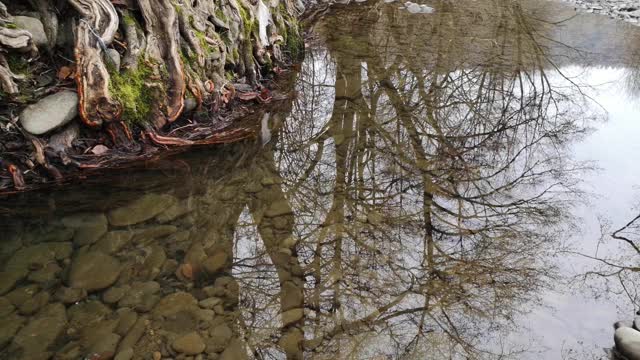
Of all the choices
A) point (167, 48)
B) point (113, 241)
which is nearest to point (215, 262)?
point (113, 241)

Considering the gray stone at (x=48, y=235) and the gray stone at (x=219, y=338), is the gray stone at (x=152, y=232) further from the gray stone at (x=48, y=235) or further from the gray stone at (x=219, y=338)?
the gray stone at (x=219, y=338)

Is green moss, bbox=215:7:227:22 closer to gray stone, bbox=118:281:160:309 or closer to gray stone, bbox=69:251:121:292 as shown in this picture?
gray stone, bbox=69:251:121:292

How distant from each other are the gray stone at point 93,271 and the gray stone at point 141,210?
45cm

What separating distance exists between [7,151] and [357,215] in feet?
10.7

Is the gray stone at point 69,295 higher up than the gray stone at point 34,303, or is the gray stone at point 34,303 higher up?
the gray stone at point 34,303

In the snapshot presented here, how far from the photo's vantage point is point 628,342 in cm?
286

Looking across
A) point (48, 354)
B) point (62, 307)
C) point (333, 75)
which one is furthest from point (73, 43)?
point (333, 75)

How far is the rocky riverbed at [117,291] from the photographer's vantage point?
2762mm

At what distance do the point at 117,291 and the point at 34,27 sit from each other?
2802 millimetres

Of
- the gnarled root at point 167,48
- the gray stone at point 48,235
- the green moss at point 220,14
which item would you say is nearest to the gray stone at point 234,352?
the gray stone at point 48,235

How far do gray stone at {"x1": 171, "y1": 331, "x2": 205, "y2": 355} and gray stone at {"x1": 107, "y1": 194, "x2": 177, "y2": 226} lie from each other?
1.37 meters

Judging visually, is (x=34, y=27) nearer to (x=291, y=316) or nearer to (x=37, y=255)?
(x=37, y=255)

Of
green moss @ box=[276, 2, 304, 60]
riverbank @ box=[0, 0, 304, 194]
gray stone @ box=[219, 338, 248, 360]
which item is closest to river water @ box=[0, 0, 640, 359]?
gray stone @ box=[219, 338, 248, 360]

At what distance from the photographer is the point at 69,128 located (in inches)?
170
